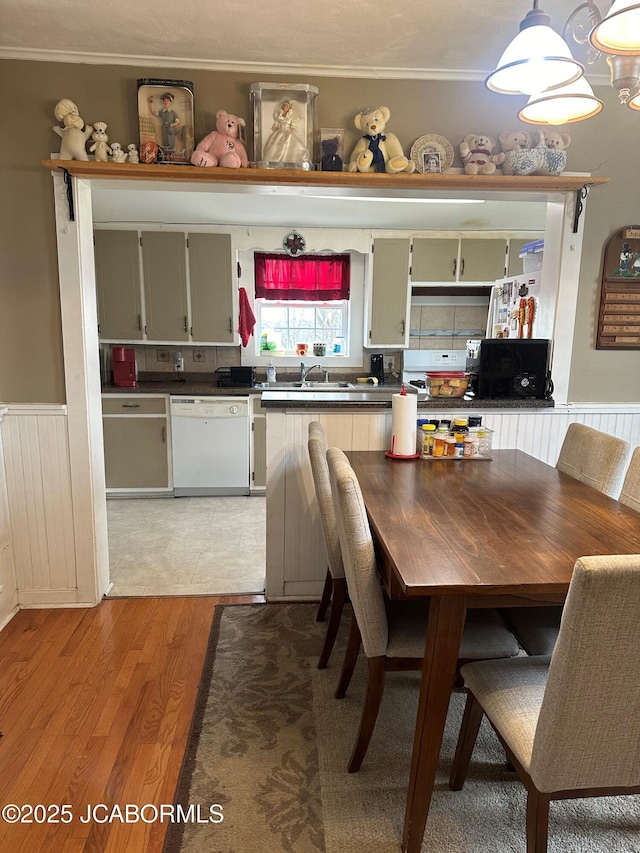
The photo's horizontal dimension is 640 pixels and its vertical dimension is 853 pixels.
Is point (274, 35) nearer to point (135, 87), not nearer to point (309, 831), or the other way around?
point (135, 87)

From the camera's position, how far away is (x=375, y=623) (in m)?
1.50

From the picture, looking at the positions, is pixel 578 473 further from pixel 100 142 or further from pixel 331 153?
pixel 100 142

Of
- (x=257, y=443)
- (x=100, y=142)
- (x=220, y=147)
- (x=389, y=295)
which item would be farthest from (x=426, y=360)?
(x=100, y=142)

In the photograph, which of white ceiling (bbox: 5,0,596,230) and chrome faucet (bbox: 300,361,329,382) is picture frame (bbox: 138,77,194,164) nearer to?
white ceiling (bbox: 5,0,596,230)

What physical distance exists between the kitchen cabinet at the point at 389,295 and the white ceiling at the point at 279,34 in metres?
2.32

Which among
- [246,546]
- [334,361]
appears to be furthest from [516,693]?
[334,361]

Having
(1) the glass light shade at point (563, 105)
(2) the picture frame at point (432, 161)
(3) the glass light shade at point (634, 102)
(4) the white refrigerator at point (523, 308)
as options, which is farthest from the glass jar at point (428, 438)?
(3) the glass light shade at point (634, 102)

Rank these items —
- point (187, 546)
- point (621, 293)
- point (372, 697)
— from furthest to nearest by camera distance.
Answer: point (187, 546) < point (621, 293) < point (372, 697)

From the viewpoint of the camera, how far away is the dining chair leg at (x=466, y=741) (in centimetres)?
147

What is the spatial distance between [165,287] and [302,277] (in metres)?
1.22

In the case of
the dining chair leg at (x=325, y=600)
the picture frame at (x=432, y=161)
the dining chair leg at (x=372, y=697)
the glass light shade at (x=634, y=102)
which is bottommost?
the dining chair leg at (x=325, y=600)

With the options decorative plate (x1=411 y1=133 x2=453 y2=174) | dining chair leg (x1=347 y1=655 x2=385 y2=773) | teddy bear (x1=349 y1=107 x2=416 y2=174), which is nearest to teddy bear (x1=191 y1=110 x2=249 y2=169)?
teddy bear (x1=349 y1=107 x2=416 y2=174)

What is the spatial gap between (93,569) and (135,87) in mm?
2180

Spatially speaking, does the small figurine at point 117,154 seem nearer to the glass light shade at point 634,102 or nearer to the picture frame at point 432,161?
the picture frame at point 432,161
